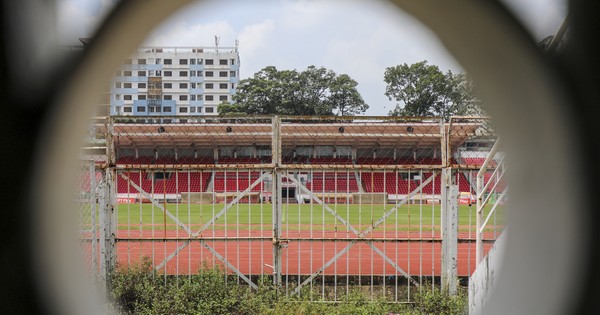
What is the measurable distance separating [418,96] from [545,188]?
40622mm

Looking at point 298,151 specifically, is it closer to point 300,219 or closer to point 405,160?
point 405,160

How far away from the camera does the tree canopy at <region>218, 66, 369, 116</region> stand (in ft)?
143

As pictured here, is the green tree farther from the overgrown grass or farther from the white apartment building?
the overgrown grass

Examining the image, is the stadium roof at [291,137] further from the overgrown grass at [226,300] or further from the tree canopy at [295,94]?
the tree canopy at [295,94]

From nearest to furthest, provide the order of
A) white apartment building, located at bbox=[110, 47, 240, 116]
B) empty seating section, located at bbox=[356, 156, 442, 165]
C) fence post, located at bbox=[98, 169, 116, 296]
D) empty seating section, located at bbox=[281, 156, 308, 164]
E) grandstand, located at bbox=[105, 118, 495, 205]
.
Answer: fence post, located at bbox=[98, 169, 116, 296], grandstand, located at bbox=[105, 118, 495, 205], empty seating section, located at bbox=[281, 156, 308, 164], empty seating section, located at bbox=[356, 156, 442, 165], white apartment building, located at bbox=[110, 47, 240, 116]

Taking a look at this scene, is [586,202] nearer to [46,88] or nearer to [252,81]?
[46,88]


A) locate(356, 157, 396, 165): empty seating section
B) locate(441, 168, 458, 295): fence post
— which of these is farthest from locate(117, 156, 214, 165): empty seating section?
locate(441, 168, 458, 295): fence post

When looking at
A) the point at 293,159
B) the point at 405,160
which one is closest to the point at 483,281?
the point at 293,159

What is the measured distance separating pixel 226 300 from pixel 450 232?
273 cm

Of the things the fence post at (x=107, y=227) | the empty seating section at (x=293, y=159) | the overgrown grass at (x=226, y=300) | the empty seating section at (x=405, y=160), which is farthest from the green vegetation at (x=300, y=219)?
the fence post at (x=107, y=227)

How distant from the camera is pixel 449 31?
183 cm

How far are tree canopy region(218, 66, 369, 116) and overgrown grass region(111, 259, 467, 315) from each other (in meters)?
37.1

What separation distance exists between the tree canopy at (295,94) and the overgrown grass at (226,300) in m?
37.1

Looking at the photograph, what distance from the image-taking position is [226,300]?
6.06 metres
